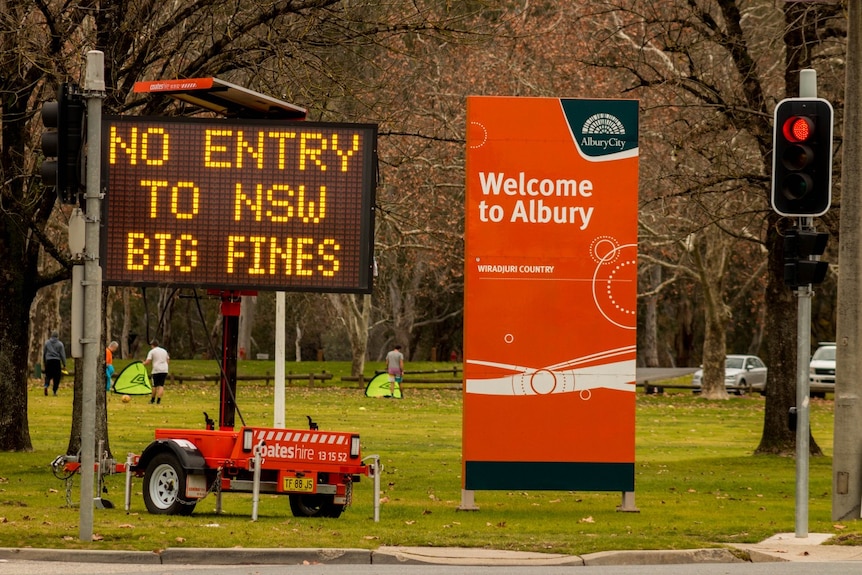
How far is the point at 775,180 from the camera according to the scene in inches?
541

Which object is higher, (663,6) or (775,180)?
(663,6)

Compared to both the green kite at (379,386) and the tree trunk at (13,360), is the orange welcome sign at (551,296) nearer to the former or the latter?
the tree trunk at (13,360)

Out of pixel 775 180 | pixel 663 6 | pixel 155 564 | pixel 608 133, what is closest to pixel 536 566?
pixel 155 564

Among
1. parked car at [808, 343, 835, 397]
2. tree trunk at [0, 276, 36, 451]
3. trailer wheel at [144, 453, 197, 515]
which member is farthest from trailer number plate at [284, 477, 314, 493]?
parked car at [808, 343, 835, 397]

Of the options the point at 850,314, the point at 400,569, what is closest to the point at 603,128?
the point at 850,314

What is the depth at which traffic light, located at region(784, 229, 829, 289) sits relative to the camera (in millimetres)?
13562

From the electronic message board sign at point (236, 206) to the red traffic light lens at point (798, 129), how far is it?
12.8 feet

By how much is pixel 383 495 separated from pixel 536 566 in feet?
20.0

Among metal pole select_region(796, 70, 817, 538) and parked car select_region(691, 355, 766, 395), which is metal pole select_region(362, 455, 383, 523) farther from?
→ parked car select_region(691, 355, 766, 395)

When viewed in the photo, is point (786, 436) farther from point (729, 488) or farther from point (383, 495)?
point (383, 495)

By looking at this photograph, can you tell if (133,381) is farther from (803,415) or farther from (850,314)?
(803,415)

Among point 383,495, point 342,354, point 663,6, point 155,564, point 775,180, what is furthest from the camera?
point 342,354

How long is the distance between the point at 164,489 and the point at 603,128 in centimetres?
602

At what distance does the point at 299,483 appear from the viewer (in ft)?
46.9
